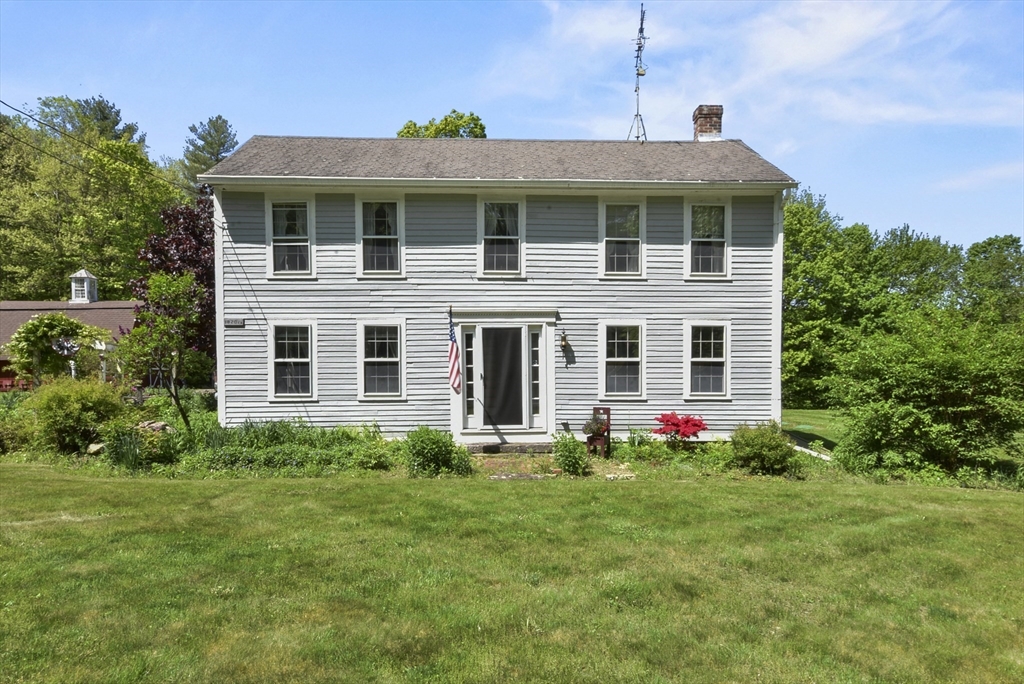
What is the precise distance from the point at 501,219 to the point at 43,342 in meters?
13.0

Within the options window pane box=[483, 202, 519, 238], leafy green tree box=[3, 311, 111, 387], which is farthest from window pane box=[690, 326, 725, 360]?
leafy green tree box=[3, 311, 111, 387]

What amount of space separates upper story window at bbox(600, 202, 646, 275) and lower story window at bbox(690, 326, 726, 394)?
2100 mm

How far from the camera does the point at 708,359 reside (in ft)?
41.9

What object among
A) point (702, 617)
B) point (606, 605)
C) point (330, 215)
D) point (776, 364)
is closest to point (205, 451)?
point (330, 215)

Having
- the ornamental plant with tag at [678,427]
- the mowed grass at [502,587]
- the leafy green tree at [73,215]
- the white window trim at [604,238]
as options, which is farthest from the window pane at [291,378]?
the leafy green tree at [73,215]

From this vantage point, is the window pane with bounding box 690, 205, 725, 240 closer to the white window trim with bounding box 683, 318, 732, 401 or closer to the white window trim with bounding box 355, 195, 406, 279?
the white window trim with bounding box 683, 318, 732, 401

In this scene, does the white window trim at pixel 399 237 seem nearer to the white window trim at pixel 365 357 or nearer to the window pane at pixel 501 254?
the white window trim at pixel 365 357

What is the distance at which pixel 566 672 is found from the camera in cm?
373

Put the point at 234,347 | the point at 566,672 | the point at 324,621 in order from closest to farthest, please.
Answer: the point at 566,672, the point at 324,621, the point at 234,347

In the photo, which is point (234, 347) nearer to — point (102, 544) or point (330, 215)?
point (330, 215)

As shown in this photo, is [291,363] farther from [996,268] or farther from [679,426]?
[996,268]

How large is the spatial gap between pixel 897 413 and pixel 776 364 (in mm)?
3153

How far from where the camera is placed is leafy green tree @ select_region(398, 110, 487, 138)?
33.3m

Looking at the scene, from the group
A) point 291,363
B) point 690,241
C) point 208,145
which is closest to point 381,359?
point 291,363
